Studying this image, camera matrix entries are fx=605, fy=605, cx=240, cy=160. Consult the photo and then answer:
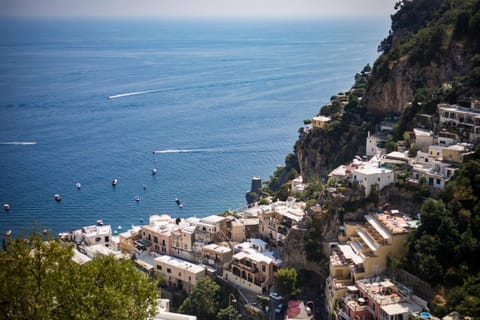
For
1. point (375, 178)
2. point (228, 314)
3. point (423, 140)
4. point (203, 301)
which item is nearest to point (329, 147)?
point (423, 140)

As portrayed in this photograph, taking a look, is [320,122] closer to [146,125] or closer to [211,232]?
[211,232]

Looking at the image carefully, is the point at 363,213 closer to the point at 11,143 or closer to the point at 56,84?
the point at 11,143

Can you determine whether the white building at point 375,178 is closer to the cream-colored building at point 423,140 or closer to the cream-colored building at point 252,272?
the cream-colored building at point 423,140

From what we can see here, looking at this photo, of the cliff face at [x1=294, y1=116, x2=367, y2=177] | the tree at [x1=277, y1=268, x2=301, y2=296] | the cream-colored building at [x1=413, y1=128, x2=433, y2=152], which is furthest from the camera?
the cliff face at [x1=294, y1=116, x2=367, y2=177]

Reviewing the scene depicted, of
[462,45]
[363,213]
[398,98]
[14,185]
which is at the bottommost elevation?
[14,185]

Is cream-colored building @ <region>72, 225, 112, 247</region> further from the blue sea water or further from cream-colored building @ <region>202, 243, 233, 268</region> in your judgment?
the blue sea water

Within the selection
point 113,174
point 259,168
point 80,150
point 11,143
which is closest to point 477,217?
point 259,168

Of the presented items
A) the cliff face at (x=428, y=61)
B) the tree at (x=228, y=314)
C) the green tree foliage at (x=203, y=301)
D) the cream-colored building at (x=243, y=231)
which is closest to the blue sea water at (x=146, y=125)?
the cream-colored building at (x=243, y=231)

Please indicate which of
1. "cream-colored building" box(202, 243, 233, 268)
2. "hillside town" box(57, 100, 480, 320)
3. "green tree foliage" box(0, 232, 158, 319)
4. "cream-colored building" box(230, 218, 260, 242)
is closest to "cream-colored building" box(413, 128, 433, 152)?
"hillside town" box(57, 100, 480, 320)
